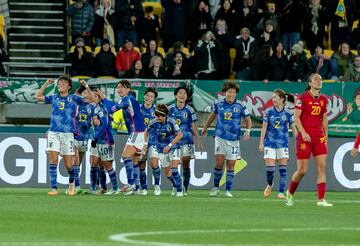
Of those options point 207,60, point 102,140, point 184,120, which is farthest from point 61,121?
point 207,60

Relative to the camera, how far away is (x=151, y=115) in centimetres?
2519

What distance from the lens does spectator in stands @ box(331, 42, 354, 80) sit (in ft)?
105

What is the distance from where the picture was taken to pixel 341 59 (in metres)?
32.3

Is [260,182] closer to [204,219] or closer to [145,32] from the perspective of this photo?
[145,32]

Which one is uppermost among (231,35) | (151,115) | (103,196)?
(231,35)

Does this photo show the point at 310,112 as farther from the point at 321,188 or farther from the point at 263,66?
the point at 263,66

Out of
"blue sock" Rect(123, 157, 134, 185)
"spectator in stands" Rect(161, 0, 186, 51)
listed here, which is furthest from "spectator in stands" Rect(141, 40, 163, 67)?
"blue sock" Rect(123, 157, 134, 185)

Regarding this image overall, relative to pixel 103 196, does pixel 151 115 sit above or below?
above

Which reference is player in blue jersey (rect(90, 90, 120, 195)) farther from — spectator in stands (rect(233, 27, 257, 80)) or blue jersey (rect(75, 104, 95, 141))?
spectator in stands (rect(233, 27, 257, 80))

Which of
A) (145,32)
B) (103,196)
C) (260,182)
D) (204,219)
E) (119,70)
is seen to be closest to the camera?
(204,219)

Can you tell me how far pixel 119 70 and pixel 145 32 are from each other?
7.91 feet

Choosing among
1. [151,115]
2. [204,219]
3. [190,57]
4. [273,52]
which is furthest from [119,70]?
[204,219]

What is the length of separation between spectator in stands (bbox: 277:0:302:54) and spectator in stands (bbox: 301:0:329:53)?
0.63ft

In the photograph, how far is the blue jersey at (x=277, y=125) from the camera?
82.9 ft
